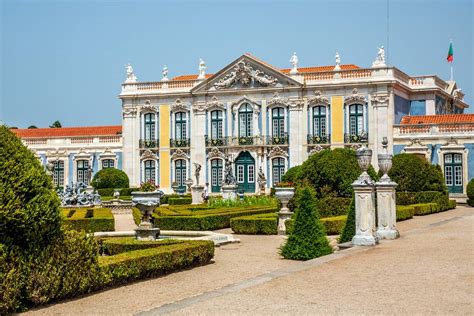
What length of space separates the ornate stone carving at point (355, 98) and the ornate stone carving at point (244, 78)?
401cm

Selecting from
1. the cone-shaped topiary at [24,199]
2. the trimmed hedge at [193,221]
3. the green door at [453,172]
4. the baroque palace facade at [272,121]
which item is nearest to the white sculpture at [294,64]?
the baroque palace facade at [272,121]

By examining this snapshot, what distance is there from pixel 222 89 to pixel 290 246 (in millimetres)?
28439

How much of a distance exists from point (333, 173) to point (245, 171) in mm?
18257

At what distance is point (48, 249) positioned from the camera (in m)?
8.41

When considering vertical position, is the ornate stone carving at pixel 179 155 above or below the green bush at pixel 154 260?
above

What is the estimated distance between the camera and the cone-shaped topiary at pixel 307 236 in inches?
495

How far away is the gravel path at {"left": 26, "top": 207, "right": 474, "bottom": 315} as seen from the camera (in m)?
7.82

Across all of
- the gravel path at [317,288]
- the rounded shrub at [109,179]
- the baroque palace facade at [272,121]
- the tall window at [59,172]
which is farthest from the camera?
the tall window at [59,172]

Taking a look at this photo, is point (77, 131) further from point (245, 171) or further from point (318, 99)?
point (318, 99)

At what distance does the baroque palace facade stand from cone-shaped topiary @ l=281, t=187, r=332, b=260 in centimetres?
2401

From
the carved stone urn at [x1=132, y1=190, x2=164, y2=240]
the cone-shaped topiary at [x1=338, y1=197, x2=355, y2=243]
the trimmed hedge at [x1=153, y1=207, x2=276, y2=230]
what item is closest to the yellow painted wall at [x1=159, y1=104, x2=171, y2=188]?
the trimmed hedge at [x1=153, y1=207, x2=276, y2=230]

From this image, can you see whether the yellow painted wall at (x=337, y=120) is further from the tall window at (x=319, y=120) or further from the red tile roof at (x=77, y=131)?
the red tile roof at (x=77, y=131)

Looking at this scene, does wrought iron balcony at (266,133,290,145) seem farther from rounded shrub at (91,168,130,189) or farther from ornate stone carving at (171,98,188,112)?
rounded shrub at (91,168,130,189)

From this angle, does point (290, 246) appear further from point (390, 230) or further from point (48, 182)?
point (48, 182)
